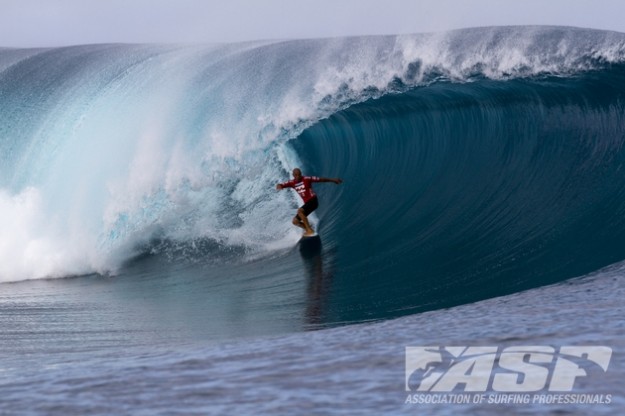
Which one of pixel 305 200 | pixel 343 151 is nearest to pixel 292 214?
pixel 305 200

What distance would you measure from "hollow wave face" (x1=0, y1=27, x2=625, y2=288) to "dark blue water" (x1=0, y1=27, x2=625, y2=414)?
4cm

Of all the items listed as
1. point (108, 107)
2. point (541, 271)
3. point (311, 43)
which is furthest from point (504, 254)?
point (311, 43)

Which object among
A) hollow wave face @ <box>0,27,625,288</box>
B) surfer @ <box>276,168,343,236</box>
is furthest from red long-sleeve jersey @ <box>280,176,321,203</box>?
hollow wave face @ <box>0,27,625,288</box>

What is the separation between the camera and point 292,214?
40.7 feet

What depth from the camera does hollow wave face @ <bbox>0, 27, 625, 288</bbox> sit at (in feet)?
35.5

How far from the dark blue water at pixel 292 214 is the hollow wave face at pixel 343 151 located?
4cm

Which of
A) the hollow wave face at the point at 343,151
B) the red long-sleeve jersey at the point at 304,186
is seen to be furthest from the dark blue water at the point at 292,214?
the red long-sleeve jersey at the point at 304,186

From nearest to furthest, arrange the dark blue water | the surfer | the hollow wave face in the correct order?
the dark blue water, the hollow wave face, the surfer

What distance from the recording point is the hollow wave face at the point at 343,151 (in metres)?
10.8

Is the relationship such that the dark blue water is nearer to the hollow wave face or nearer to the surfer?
the hollow wave face

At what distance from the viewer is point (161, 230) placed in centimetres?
1229

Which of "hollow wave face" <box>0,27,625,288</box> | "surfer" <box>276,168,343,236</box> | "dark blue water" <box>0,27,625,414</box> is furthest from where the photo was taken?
"surfer" <box>276,168,343,236</box>

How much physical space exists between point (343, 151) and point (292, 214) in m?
2.85

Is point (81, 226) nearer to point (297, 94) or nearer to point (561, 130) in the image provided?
point (297, 94)
